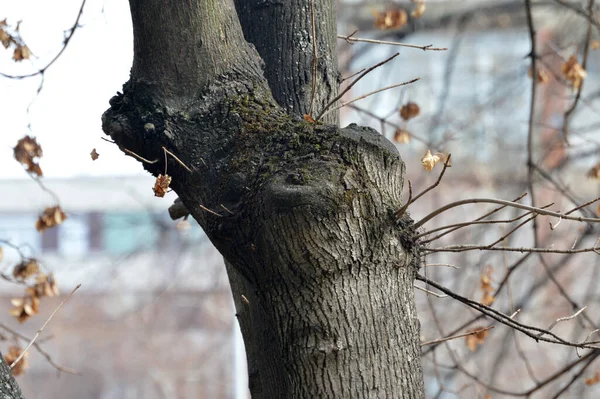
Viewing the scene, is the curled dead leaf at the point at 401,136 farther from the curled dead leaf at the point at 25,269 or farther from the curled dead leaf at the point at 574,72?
the curled dead leaf at the point at 25,269

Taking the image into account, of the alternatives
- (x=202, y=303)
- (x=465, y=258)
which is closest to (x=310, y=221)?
(x=465, y=258)

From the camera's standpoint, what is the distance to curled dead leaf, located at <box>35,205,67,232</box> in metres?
3.02

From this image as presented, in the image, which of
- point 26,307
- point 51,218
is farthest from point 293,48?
point 26,307

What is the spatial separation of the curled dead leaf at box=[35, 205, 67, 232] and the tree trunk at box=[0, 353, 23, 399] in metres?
1.39

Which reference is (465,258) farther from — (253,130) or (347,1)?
(253,130)

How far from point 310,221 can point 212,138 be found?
348mm

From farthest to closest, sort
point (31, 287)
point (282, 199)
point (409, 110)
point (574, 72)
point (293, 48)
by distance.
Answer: point (574, 72) → point (409, 110) → point (31, 287) → point (293, 48) → point (282, 199)

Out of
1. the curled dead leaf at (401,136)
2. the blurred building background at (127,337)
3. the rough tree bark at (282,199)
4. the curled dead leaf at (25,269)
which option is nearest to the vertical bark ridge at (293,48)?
the rough tree bark at (282,199)

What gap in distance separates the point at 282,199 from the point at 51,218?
6.21 feet

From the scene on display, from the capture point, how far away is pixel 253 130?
1.64 meters

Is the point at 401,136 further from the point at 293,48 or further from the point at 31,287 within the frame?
the point at 31,287

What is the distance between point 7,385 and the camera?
64.5 inches

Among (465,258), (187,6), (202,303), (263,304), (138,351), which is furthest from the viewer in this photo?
(138,351)

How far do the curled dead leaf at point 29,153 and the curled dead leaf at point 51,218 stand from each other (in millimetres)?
189
